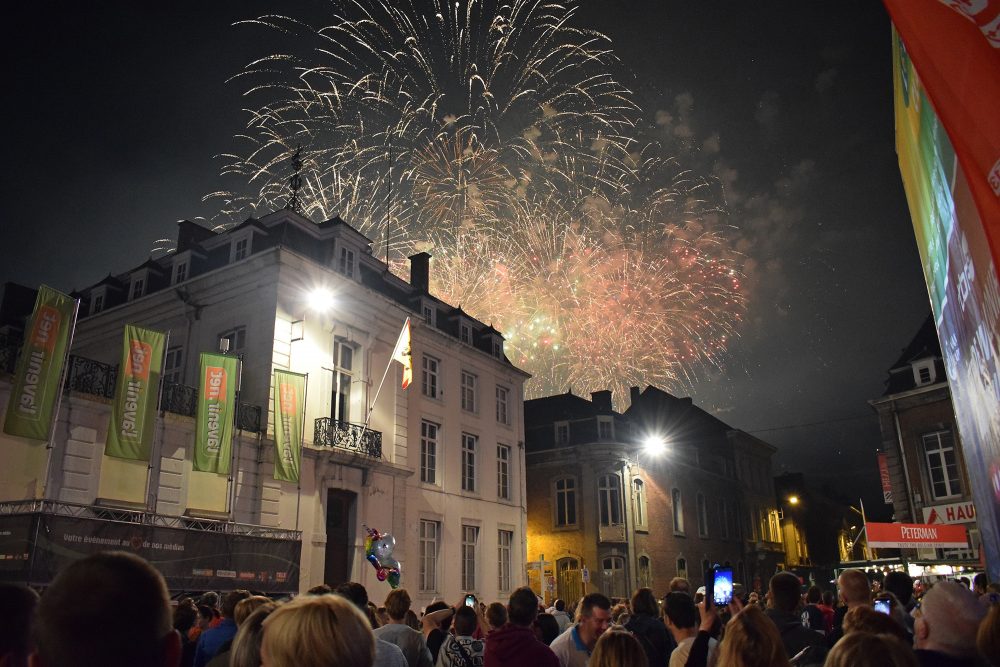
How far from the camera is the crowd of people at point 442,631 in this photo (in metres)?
1.92

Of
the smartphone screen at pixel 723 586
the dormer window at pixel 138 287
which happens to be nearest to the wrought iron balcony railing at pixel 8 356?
the dormer window at pixel 138 287

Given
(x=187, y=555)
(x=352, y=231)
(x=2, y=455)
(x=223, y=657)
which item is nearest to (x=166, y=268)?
(x=352, y=231)

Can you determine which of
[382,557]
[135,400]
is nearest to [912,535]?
[382,557]

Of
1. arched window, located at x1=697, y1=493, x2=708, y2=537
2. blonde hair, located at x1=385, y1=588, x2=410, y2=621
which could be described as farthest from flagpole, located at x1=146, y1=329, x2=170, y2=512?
arched window, located at x1=697, y1=493, x2=708, y2=537

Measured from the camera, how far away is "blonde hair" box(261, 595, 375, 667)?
2324 mm

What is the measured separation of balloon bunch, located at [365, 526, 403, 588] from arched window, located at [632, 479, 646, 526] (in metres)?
19.4

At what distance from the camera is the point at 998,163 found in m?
4.10

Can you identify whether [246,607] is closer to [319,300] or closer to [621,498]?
[319,300]

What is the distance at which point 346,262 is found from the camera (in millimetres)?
24000

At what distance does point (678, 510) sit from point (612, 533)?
24.0ft

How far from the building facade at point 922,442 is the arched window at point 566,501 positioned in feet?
48.1

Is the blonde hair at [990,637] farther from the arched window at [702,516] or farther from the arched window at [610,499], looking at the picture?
the arched window at [702,516]

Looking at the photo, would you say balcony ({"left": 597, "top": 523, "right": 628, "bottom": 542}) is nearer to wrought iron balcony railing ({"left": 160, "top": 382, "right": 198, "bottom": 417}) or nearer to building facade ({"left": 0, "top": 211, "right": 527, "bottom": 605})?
building facade ({"left": 0, "top": 211, "right": 527, "bottom": 605})

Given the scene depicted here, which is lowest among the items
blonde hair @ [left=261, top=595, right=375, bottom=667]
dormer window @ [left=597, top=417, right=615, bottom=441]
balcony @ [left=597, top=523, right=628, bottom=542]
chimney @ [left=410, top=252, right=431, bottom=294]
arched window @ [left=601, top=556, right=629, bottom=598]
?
arched window @ [left=601, top=556, right=629, bottom=598]
